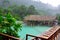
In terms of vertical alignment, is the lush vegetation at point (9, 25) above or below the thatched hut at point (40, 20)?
below

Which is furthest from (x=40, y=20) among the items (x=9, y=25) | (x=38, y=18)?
(x=9, y=25)

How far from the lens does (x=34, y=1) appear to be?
3416cm

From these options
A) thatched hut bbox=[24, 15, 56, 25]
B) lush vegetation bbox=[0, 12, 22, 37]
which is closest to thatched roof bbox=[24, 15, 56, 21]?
thatched hut bbox=[24, 15, 56, 25]

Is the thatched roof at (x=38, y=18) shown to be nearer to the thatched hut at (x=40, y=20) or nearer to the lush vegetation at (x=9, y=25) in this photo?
the thatched hut at (x=40, y=20)

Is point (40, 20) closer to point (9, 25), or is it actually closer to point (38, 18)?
point (38, 18)

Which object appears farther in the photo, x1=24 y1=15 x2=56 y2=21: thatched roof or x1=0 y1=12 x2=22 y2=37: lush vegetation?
x1=24 y1=15 x2=56 y2=21: thatched roof

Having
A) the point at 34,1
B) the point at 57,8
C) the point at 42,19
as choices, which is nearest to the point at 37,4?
the point at 34,1

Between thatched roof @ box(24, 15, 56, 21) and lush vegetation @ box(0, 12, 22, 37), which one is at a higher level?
thatched roof @ box(24, 15, 56, 21)

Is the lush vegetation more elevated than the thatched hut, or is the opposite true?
the thatched hut

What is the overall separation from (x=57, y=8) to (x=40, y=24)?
14.2 m

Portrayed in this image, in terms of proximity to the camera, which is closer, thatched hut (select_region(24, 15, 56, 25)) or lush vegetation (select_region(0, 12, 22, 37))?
lush vegetation (select_region(0, 12, 22, 37))

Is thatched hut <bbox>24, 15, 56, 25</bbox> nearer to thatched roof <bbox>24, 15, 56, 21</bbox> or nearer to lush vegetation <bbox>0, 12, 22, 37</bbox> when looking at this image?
thatched roof <bbox>24, 15, 56, 21</bbox>

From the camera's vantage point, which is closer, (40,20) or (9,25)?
(9,25)

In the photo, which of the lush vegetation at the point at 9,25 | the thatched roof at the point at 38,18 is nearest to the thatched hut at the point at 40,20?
the thatched roof at the point at 38,18
